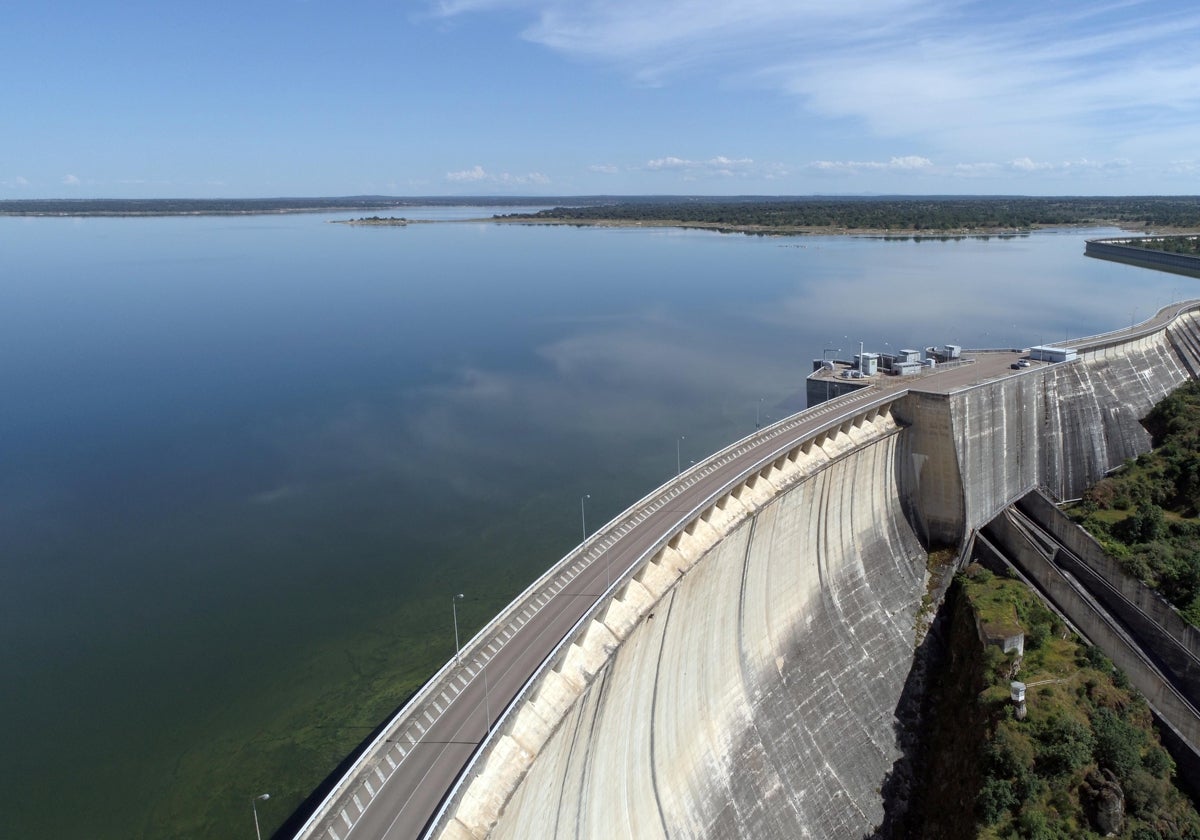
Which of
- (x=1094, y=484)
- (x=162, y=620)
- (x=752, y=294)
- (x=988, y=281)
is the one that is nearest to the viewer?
(x=162, y=620)

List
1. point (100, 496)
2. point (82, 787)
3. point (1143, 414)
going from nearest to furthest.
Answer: point (82, 787), point (100, 496), point (1143, 414)

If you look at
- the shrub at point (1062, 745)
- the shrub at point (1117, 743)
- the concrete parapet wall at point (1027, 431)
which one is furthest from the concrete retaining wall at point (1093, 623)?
the shrub at point (1062, 745)

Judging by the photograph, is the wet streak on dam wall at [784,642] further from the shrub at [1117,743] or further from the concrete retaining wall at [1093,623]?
the shrub at [1117,743]

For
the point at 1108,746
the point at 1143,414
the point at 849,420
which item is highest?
the point at 849,420

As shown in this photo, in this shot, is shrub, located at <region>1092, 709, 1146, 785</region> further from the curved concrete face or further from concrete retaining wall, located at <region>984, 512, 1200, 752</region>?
the curved concrete face

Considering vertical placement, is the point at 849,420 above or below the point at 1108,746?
above

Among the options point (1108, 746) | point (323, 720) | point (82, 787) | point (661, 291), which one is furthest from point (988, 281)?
point (82, 787)

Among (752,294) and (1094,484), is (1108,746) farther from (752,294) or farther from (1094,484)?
(752,294)
